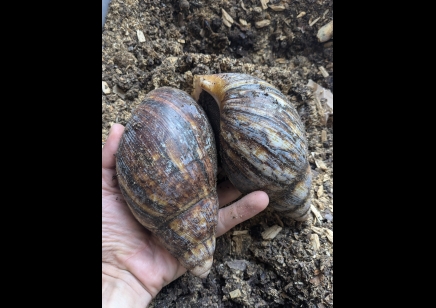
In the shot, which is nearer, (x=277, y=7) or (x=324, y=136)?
(x=324, y=136)

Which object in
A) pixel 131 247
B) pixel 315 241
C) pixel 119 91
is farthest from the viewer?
pixel 119 91

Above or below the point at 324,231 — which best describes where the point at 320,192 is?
above

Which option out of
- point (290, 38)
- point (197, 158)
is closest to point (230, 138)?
point (197, 158)

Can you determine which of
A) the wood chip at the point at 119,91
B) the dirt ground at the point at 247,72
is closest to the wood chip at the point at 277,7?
the dirt ground at the point at 247,72

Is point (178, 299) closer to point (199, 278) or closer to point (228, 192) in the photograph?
point (199, 278)

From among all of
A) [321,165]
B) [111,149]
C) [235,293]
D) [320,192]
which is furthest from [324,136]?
[111,149]

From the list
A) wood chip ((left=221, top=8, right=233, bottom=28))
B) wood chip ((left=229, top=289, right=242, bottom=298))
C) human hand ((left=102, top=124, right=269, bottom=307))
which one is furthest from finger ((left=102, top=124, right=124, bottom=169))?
wood chip ((left=221, top=8, right=233, bottom=28))

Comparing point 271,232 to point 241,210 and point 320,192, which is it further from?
point 320,192
